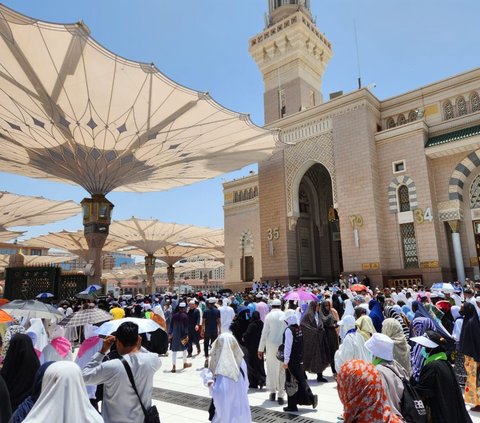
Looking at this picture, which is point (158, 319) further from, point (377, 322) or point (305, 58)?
point (305, 58)

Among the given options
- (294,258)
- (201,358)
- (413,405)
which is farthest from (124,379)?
(294,258)

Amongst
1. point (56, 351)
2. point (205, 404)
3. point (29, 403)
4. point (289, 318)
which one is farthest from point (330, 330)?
point (29, 403)

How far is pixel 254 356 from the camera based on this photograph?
6676 millimetres

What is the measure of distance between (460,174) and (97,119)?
16.3m

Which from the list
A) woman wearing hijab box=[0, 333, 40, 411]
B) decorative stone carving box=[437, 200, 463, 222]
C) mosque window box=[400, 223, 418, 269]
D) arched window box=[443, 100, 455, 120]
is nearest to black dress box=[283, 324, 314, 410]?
woman wearing hijab box=[0, 333, 40, 411]

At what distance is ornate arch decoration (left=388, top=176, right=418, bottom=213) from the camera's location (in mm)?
18812

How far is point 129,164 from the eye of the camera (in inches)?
666

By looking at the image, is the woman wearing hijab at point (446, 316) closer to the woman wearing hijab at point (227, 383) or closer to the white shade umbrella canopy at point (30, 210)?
the woman wearing hijab at point (227, 383)

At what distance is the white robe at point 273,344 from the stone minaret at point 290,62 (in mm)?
21343

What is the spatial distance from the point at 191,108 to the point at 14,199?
14.5 meters

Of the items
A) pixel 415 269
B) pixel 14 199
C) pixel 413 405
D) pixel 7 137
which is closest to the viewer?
pixel 413 405

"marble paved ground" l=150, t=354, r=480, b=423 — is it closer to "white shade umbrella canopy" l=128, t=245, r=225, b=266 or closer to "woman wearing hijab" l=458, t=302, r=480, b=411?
Result: "woman wearing hijab" l=458, t=302, r=480, b=411

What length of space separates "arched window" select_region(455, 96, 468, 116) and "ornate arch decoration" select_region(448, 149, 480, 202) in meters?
2.29

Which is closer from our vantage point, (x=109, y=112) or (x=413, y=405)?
(x=413, y=405)
